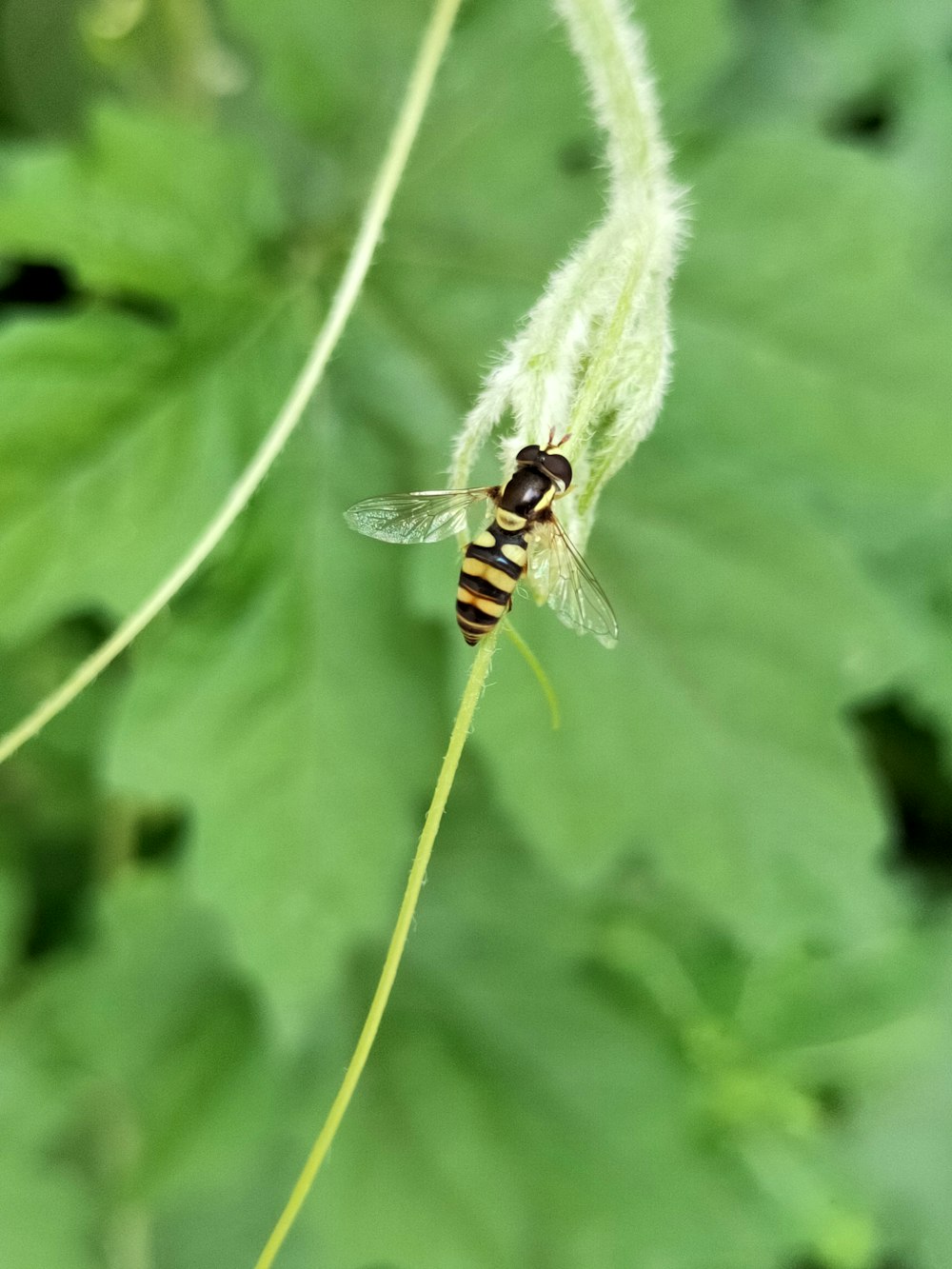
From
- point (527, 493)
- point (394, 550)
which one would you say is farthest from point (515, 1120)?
point (527, 493)

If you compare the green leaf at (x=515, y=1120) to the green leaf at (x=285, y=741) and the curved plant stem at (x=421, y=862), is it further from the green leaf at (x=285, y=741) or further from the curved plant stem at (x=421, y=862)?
the curved plant stem at (x=421, y=862)

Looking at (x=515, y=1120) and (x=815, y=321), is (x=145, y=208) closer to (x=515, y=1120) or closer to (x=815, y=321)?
(x=815, y=321)

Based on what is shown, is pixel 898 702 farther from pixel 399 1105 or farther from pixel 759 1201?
pixel 399 1105

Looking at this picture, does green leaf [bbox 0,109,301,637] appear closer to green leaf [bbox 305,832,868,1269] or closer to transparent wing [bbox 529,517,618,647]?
transparent wing [bbox 529,517,618,647]

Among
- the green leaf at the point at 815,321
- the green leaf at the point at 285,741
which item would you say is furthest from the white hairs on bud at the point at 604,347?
the green leaf at the point at 285,741

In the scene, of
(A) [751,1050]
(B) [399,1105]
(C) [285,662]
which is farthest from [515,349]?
(A) [751,1050]

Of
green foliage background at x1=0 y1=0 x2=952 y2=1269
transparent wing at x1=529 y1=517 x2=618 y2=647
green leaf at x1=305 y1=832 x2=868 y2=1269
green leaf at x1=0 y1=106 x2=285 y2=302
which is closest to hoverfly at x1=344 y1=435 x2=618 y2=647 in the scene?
transparent wing at x1=529 y1=517 x2=618 y2=647
